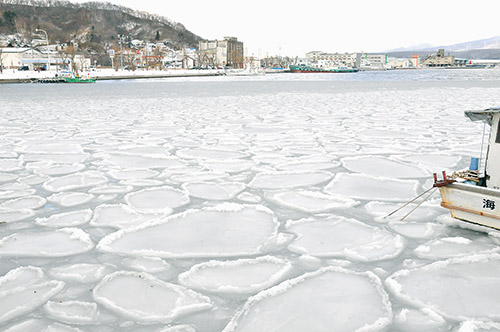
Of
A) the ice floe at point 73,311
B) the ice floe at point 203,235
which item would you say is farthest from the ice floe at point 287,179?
the ice floe at point 73,311

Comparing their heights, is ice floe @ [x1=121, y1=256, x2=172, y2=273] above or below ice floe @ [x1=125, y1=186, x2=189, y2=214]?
below

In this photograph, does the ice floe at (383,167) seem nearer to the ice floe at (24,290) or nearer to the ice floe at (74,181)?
the ice floe at (74,181)

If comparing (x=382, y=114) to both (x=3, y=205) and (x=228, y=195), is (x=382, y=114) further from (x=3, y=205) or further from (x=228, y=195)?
(x=3, y=205)

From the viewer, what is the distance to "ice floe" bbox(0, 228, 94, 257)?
3148 millimetres

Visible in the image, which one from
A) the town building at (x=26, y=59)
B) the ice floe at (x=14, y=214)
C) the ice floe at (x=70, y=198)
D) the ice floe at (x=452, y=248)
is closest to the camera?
the ice floe at (x=452, y=248)

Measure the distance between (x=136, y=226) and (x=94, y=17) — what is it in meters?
152

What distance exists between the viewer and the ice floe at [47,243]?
315cm

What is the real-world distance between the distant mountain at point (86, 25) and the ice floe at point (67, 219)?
100889mm

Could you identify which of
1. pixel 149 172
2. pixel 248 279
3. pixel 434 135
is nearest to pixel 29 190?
pixel 149 172

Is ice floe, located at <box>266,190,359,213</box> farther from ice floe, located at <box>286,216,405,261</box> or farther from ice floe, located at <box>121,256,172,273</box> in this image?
ice floe, located at <box>121,256,172,273</box>

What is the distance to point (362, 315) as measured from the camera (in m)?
2.33

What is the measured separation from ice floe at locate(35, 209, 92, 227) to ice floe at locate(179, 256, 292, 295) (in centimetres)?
151

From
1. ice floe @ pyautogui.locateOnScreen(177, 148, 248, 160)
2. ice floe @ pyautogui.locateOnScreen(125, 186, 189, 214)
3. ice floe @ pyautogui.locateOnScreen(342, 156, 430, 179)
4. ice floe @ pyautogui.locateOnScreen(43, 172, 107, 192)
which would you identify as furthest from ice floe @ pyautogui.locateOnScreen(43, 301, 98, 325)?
ice floe @ pyautogui.locateOnScreen(177, 148, 248, 160)

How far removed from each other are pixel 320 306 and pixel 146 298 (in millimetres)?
1061
